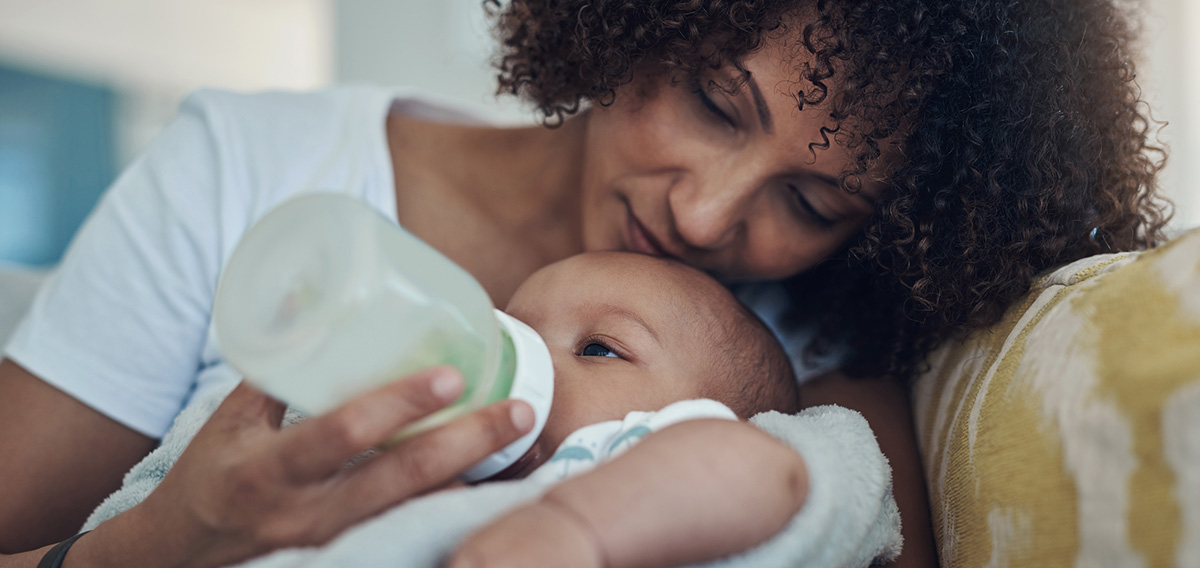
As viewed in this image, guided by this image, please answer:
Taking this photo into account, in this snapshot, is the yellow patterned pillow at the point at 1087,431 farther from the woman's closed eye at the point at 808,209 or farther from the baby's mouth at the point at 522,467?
the baby's mouth at the point at 522,467

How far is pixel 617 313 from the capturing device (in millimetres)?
902

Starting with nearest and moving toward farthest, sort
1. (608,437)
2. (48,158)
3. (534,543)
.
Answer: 1. (534,543)
2. (608,437)
3. (48,158)

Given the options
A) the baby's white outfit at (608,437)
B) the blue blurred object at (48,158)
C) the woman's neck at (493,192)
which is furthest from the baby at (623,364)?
the blue blurred object at (48,158)

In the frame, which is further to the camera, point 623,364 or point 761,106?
point 761,106

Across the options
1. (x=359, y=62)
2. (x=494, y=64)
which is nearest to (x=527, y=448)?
(x=494, y=64)

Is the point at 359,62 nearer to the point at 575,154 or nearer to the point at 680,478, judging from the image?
the point at 575,154

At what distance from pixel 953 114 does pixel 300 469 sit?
35.0 inches

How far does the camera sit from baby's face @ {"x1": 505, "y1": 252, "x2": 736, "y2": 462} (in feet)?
2.63

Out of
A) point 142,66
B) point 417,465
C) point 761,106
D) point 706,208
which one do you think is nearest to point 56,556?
point 417,465

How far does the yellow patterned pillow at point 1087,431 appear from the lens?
19.1 inches

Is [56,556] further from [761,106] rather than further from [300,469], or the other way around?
[761,106]

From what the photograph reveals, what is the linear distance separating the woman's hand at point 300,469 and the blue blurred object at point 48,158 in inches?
195

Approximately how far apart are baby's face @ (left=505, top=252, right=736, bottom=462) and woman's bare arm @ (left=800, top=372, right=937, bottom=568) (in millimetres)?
276

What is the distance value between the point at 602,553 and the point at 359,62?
3895 millimetres
